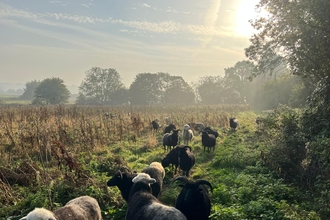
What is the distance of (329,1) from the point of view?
8727mm

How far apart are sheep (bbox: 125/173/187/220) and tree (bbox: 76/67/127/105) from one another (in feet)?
306

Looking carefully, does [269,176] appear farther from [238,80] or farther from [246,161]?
[238,80]

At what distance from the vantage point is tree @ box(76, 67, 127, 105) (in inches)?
3880

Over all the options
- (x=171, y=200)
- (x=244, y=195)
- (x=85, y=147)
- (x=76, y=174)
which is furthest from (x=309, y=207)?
(x=85, y=147)

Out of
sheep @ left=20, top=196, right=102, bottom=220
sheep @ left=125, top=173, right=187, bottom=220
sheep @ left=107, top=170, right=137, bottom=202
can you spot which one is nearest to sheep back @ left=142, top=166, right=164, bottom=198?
sheep @ left=107, top=170, right=137, bottom=202

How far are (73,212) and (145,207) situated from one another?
165 centimetres

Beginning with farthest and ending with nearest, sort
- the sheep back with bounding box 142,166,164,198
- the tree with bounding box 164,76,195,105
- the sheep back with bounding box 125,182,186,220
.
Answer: the tree with bounding box 164,76,195,105
the sheep back with bounding box 142,166,164,198
the sheep back with bounding box 125,182,186,220

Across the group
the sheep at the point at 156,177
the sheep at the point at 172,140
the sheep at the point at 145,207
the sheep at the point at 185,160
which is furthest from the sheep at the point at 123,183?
the sheep at the point at 172,140

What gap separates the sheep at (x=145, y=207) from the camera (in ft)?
16.6

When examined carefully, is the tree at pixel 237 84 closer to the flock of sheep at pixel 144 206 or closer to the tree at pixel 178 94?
the tree at pixel 178 94

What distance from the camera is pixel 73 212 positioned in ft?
17.8

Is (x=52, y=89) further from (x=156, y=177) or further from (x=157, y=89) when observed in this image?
(x=156, y=177)

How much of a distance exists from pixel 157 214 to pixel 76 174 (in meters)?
4.35

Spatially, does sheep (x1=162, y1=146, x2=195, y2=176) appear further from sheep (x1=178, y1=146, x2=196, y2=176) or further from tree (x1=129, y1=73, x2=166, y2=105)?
tree (x1=129, y1=73, x2=166, y2=105)
